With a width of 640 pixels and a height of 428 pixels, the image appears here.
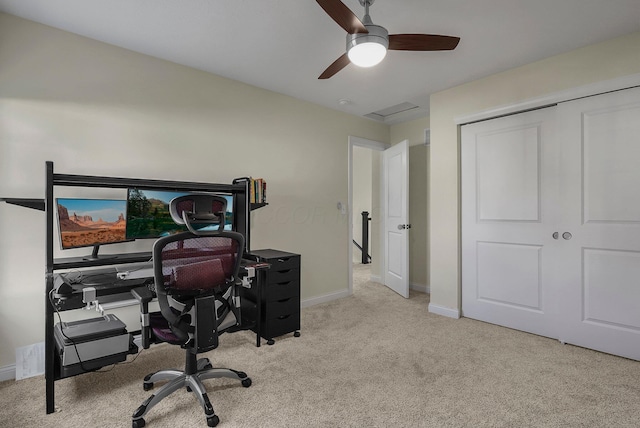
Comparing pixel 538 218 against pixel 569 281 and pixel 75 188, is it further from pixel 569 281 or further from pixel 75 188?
pixel 75 188

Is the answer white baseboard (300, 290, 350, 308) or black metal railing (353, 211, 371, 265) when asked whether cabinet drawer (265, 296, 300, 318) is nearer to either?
white baseboard (300, 290, 350, 308)

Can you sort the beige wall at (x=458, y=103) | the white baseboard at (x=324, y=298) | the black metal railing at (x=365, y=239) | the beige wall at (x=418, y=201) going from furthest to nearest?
the black metal railing at (x=365, y=239)
the beige wall at (x=418, y=201)
the white baseboard at (x=324, y=298)
the beige wall at (x=458, y=103)

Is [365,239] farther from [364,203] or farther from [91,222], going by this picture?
[91,222]

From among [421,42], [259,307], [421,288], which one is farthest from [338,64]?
[421,288]

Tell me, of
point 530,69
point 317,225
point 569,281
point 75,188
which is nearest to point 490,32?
point 530,69

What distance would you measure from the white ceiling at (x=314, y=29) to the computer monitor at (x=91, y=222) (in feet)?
4.14

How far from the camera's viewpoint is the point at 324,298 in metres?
3.96

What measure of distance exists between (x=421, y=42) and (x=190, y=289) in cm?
201

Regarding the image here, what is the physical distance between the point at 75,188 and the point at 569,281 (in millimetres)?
4029

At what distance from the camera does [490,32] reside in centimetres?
235

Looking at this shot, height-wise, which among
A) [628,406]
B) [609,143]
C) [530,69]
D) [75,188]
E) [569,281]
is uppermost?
[530,69]

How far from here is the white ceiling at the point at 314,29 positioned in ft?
6.70

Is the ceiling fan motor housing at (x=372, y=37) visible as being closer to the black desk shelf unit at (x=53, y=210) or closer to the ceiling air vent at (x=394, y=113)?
the black desk shelf unit at (x=53, y=210)

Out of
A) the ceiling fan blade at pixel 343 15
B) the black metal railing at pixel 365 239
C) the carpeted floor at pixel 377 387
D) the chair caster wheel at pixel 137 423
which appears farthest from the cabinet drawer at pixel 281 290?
the black metal railing at pixel 365 239
